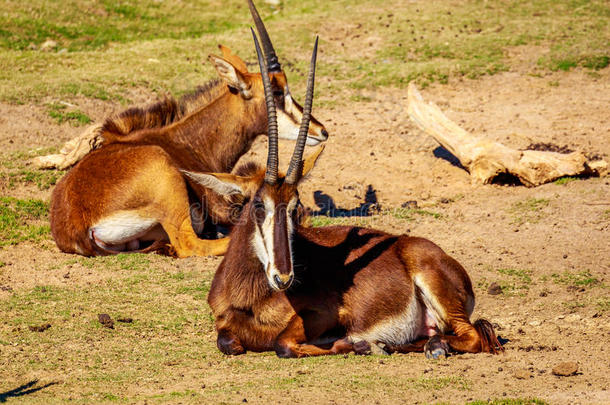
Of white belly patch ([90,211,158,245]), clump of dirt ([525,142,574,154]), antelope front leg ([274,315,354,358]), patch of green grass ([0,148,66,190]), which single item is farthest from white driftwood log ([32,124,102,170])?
clump of dirt ([525,142,574,154])

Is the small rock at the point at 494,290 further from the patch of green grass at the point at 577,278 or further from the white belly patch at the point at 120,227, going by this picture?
the white belly patch at the point at 120,227

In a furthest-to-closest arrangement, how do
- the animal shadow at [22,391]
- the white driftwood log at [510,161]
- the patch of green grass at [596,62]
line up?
the patch of green grass at [596,62]
the white driftwood log at [510,161]
the animal shadow at [22,391]

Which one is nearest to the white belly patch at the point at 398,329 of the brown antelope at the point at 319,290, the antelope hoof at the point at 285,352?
the brown antelope at the point at 319,290

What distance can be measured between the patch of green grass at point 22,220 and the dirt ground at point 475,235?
22 centimetres

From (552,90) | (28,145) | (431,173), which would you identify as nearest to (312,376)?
(431,173)

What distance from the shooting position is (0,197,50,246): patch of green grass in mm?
10367

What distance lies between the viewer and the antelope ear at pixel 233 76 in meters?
10.9

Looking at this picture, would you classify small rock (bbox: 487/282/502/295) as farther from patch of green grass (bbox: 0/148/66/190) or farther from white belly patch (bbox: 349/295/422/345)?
patch of green grass (bbox: 0/148/66/190)

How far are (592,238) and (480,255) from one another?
1453 millimetres

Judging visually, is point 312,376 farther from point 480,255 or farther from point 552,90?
point 552,90

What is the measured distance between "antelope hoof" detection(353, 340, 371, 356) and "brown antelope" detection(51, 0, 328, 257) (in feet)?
11.0

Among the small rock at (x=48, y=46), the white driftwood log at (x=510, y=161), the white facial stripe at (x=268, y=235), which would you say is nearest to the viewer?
the white facial stripe at (x=268, y=235)

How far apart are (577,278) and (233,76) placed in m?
5.25

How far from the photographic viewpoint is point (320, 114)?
15.6m
